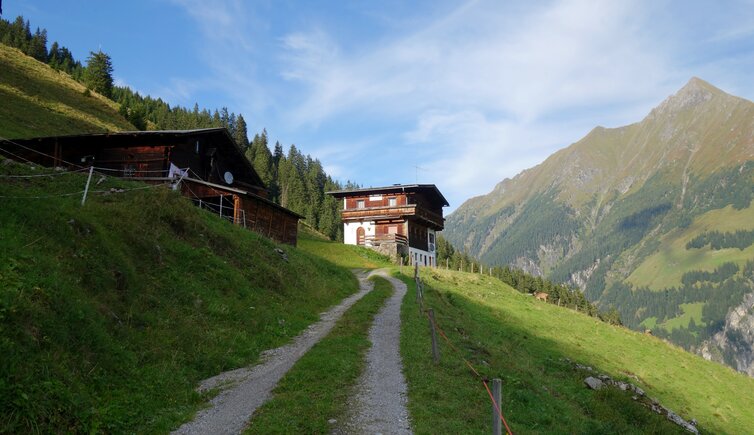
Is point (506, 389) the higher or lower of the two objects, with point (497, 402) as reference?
lower

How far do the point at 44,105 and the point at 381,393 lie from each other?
235 feet

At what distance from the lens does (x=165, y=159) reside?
4169 cm

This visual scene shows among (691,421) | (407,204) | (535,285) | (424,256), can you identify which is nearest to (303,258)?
(691,421)

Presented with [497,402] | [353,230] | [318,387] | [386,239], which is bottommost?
[318,387]

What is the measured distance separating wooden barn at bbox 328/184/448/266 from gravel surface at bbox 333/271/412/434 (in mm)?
47836

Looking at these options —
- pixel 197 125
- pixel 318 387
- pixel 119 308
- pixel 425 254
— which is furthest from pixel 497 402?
pixel 197 125

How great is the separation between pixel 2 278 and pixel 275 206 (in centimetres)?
3513

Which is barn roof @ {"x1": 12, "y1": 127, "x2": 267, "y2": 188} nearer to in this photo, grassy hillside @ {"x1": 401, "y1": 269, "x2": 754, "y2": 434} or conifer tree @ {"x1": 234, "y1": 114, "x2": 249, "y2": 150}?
grassy hillside @ {"x1": 401, "y1": 269, "x2": 754, "y2": 434}

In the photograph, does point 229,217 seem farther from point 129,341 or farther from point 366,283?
point 129,341

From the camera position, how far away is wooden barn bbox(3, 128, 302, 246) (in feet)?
133

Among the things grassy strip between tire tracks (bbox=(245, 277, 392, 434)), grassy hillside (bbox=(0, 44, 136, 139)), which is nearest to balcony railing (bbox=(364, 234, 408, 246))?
grassy hillside (bbox=(0, 44, 136, 139))

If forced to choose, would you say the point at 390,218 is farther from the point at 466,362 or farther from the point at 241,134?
the point at 241,134

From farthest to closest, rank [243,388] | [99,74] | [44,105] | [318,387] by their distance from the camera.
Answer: [99,74] → [44,105] → [243,388] → [318,387]

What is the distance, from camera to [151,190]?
23766 mm
